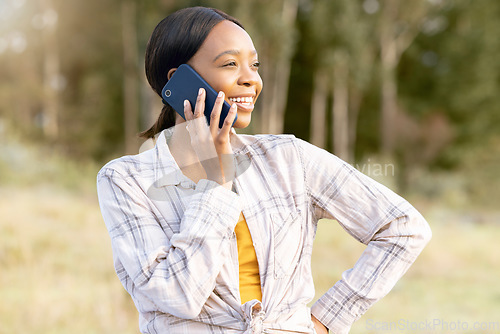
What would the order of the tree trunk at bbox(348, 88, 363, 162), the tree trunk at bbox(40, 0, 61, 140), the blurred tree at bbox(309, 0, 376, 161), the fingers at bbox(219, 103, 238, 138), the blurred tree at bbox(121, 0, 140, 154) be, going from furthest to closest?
1. the tree trunk at bbox(348, 88, 363, 162)
2. the tree trunk at bbox(40, 0, 61, 140)
3. the blurred tree at bbox(121, 0, 140, 154)
4. the blurred tree at bbox(309, 0, 376, 161)
5. the fingers at bbox(219, 103, 238, 138)

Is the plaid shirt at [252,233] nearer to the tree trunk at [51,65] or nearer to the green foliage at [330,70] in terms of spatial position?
the green foliage at [330,70]

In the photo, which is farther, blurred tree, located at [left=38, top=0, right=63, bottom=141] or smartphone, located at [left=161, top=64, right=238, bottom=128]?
blurred tree, located at [left=38, top=0, right=63, bottom=141]

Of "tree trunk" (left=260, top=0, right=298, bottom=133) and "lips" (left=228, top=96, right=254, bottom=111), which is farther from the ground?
"lips" (left=228, top=96, right=254, bottom=111)

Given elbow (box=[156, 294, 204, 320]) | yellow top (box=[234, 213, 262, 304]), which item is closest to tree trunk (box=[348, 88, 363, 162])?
yellow top (box=[234, 213, 262, 304])

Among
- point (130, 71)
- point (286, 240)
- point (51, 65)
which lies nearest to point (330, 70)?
point (130, 71)

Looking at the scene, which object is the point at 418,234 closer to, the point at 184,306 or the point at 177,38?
the point at 184,306

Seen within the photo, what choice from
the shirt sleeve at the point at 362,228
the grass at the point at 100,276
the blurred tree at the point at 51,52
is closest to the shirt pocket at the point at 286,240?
the shirt sleeve at the point at 362,228

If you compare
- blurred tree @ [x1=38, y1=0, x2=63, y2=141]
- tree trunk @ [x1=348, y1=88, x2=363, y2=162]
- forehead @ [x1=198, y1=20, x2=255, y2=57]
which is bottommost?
tree trunk @ [x1=348, y1=88, x2=363, y2=162]

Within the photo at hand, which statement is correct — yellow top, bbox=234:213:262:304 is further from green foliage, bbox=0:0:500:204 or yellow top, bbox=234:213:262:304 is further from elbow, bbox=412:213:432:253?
green foliage, bbox=0:0:500:204

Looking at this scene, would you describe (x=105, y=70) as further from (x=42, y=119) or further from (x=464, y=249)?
(x=464, y=249)

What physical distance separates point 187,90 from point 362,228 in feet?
2.61

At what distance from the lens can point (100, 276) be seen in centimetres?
641

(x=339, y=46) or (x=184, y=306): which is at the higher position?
(x=339, y=46)

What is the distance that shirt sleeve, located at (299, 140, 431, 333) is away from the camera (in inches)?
73.2
